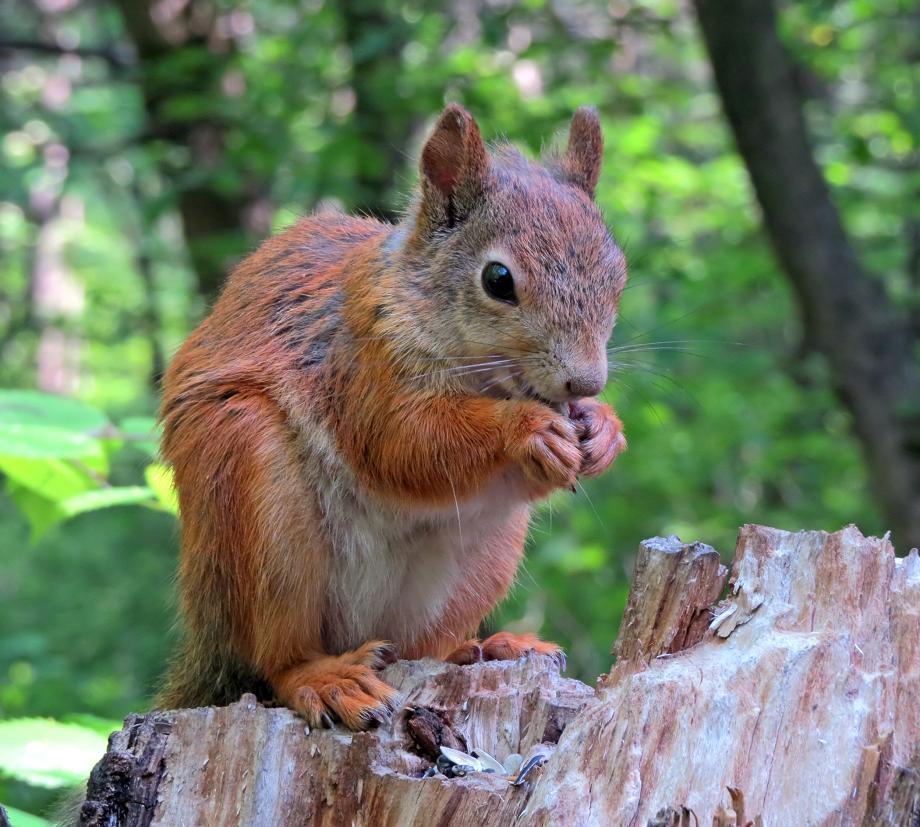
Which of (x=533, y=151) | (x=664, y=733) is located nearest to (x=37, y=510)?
(x=664, y=733)

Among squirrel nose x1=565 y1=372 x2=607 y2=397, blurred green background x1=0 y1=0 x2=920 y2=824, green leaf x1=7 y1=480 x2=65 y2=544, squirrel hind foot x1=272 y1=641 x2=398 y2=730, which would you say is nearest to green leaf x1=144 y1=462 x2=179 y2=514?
green leaf x1=7 y1=480 x2=65 y2=544

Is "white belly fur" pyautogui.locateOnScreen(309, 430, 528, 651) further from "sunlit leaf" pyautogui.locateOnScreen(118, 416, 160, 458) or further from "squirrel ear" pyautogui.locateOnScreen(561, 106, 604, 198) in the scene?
"squirrel ear" pyautogui.locateOnScreen(561, 106, 604, 198)

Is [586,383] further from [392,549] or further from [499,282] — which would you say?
[392,549]

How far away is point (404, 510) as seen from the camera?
8.76 feet

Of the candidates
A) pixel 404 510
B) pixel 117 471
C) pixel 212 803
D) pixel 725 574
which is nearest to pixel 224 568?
pixel 404 510

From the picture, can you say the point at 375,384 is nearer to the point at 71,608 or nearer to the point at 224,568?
the point at 224,568

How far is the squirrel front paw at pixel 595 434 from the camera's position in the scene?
8.20 feet

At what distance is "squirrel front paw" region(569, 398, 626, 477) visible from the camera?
250 centimetres

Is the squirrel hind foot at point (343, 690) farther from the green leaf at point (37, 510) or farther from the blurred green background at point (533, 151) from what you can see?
the blurred green background at point (533, 151)

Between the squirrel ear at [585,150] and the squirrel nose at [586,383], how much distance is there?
860 mm

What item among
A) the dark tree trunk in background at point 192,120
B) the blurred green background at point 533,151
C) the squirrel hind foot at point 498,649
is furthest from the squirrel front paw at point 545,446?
the dark tree trunk in background at point 192,120

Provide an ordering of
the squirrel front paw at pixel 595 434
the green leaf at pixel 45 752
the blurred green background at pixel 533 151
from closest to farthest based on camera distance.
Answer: the green leaf at pixel 45 752, the squirrel front paw at pixel 595 434, the blurred green background at pixel 533 151

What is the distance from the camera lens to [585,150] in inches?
121

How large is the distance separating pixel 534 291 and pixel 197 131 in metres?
4.63
